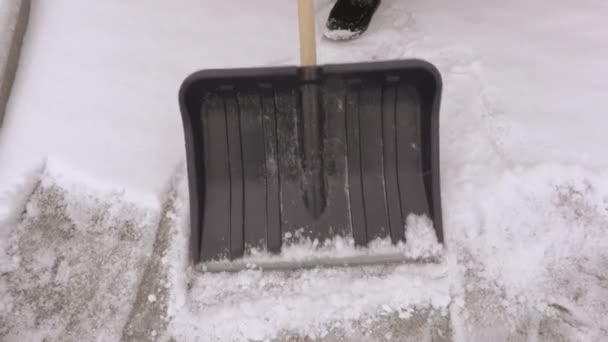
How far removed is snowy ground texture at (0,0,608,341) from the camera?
1.29 metres

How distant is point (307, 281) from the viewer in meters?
1.33

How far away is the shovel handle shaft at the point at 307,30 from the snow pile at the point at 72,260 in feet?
1.99

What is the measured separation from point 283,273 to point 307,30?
2.05 feet

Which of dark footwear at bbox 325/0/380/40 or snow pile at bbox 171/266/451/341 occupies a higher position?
dark footwear at bbox 325/0/380/40

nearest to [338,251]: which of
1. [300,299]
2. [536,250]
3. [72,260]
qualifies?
[300,299]

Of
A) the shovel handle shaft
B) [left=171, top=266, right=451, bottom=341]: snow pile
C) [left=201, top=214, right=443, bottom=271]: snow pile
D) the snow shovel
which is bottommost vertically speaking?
[left=171, top=266, right=451, bottom=341]: snow pile

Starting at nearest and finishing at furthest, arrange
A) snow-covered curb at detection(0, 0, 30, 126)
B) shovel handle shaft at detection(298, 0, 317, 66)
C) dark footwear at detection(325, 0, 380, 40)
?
shovel handle shaft at detection(298, 0, 317, 66) < snow-covered curb at detection(0, 0, 30, 126) < dark footwear at detection(325, 0, 380, 40)

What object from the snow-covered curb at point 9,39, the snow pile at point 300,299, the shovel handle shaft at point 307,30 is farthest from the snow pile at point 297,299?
the snow-covered curb at point 9,39

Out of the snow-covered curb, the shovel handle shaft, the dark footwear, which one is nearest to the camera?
the shovel handle shaft

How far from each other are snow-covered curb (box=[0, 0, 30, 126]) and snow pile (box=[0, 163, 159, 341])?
0.35 metres

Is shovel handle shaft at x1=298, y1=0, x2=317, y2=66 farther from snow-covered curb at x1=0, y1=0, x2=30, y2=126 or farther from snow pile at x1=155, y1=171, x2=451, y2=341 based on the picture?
snow-covered curb at x1=0, y1=0, x2=30, y2=126

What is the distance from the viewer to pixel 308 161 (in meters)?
1.34

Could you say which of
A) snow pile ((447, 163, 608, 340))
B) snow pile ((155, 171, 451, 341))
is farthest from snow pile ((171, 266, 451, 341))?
snow pile ((447, 163, 608, 340))

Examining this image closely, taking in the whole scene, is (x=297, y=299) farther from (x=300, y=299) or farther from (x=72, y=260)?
(x=72, y=260)
